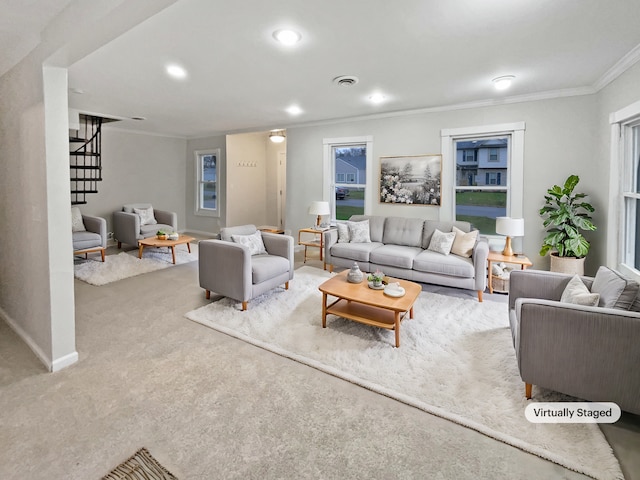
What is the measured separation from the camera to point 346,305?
3.28m

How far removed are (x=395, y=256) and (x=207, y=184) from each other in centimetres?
594

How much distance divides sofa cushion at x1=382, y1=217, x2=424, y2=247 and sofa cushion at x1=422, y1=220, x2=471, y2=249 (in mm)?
66

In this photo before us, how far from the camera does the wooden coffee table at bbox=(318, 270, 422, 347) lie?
2.82 metres

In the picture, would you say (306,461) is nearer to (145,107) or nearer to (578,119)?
(578,119)

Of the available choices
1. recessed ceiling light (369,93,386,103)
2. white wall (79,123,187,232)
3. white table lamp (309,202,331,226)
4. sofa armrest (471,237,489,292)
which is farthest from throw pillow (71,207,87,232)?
sofa armrest (471,237,489,292)

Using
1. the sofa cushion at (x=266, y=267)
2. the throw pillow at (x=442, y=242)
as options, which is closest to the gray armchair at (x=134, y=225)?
the sofa cushion at (x=266, y=267)

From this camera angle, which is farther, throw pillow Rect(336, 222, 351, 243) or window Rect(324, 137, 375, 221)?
window Rect(324, 137, 375, 221)

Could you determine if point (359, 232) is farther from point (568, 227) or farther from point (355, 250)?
point (568, 227)

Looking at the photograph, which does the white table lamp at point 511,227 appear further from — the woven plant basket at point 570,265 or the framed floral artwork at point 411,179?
the framed floral artwork at point 411,179

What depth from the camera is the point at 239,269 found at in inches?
137

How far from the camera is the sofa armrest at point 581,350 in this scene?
179cm

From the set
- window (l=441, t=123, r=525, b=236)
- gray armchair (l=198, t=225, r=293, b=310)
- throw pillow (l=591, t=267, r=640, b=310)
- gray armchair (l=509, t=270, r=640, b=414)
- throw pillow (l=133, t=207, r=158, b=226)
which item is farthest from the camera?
throw pillow (l=133, t=207, r=158, b=226)

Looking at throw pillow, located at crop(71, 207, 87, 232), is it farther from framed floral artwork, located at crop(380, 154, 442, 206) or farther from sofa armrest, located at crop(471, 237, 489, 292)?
sofa armrest, located at crop(471, 237, 489, 292)

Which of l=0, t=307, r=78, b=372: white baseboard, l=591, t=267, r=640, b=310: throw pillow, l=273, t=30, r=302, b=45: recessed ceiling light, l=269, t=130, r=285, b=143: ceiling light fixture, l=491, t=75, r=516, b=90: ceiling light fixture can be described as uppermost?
l=269, t=130, r=285, b=143: ceiling light fixture
